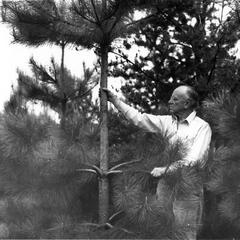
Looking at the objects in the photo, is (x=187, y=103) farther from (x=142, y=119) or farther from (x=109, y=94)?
(x=109, y=94)

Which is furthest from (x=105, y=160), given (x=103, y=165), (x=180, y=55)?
(x=180, y=55)

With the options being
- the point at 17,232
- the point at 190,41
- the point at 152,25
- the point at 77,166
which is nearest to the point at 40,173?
the point at 77,166

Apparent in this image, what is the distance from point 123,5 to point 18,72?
3.54m

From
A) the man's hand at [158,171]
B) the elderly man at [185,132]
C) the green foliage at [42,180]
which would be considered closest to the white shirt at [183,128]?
the elderly man at [185,132]

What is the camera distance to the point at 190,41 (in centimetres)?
533

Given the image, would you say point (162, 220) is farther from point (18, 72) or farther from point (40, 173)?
point (18, 72)

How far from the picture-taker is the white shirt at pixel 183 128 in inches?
134

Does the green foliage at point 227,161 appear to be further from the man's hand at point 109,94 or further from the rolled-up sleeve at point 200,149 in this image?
the man's hand at point 109,94

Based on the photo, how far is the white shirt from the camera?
3.41 meters

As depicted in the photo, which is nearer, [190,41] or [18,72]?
[190,41]

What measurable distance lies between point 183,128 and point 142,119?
259 millimetres

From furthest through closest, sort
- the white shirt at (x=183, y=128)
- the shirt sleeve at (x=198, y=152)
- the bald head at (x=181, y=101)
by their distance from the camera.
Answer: the bald head at (x=181, y=101)
the white shirt at (x=183, y=128)
the shirt sleeve at (x=198, y=152)

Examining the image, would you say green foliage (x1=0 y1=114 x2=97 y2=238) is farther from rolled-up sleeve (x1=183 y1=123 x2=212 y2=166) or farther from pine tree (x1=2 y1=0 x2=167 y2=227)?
rolled-up sleeve (x1=183 y1=123 x2=212 y2=166)

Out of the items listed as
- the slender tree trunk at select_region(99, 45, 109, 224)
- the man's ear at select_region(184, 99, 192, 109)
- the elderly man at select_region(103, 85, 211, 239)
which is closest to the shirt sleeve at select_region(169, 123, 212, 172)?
the elderly man at select_region(103, 85, 211, 239)
